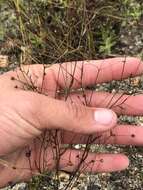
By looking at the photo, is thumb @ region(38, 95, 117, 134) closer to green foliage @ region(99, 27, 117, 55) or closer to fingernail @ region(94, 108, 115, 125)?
fingernail @ region(94, 108, 115, 125)

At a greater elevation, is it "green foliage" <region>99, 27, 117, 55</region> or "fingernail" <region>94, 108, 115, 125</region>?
"green foliage" <region>99, 27, 117, 55</region>

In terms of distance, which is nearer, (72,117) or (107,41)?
(72,117)

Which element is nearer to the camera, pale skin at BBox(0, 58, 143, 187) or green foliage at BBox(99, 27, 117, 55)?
pale skin at BBox(0, 58, 143, 187)

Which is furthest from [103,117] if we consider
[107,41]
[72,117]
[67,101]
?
[107,41]

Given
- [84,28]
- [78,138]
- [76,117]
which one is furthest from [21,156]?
[84,28]

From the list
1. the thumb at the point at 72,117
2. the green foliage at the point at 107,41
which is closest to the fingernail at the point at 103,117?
the thumb at the point at 72,117

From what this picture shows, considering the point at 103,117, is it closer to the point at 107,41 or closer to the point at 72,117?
the point at 72,117

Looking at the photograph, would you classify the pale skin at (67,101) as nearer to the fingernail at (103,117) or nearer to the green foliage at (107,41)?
the fingernail at (103,117)

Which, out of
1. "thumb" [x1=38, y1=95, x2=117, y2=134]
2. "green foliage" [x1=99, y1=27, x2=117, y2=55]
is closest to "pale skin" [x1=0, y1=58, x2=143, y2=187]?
"thumb" [x1=38, y1=95, x2=117, y2=134]
